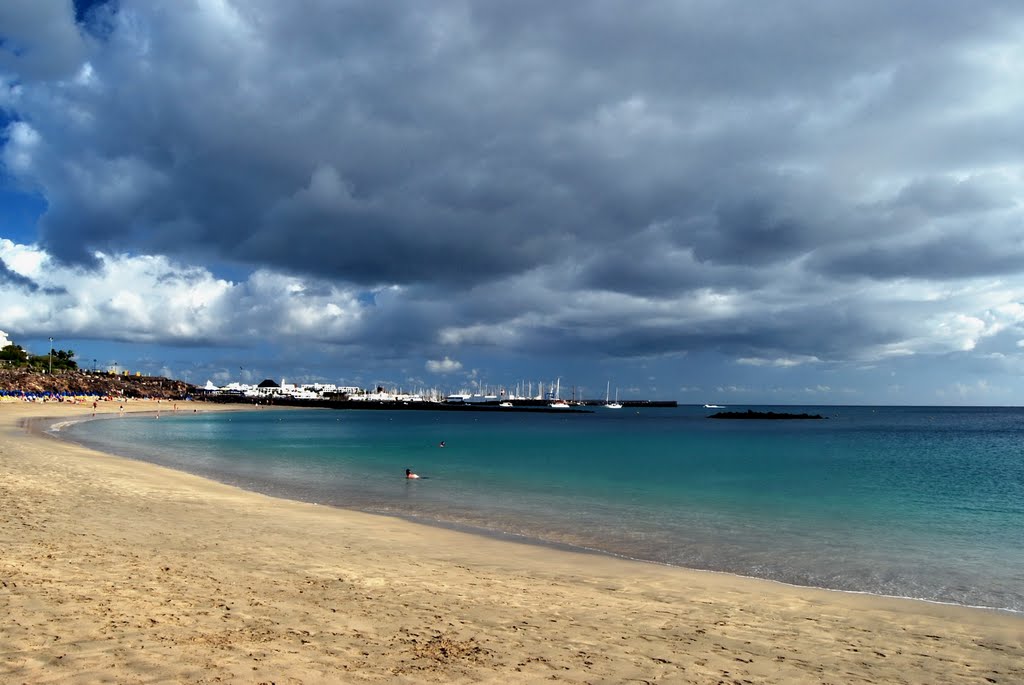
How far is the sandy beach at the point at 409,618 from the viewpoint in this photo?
6.83 m

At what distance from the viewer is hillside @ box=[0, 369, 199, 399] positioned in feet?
385

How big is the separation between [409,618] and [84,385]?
6481 inches

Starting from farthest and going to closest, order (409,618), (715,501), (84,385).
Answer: (84,385) < (715,501) < (409,618)

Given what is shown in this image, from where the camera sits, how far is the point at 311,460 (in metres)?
41.6

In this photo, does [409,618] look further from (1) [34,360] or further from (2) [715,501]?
(1) [34,360]

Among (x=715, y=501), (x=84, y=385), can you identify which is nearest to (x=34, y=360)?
(x=84, y=385)

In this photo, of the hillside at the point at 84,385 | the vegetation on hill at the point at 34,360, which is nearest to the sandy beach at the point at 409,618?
the hillside at the point at 84,385

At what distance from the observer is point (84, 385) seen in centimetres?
14200

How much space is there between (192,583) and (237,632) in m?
2.77

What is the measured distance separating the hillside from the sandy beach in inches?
4821

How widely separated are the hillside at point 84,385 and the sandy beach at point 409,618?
402 ft

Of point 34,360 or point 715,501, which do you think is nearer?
point 715,501

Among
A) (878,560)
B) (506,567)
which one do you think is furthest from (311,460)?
(878,560)

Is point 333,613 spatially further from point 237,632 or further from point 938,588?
point 938,588
